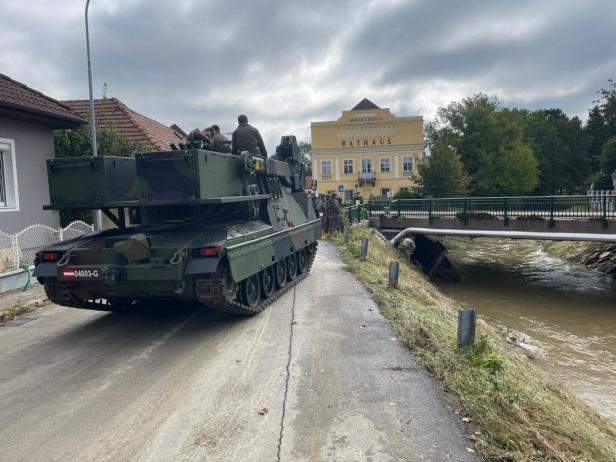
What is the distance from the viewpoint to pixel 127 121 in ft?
68.5

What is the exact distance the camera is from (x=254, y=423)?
429cm

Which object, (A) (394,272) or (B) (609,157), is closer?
(A) (394,272)

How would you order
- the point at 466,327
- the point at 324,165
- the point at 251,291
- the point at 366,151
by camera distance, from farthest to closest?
the point at 324,165, the point at 366,151, the point at 251,291, the point at 466,327

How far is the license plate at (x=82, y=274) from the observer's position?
6555 mm

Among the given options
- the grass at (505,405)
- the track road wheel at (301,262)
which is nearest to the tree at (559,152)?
the track road wheel at (301,262)

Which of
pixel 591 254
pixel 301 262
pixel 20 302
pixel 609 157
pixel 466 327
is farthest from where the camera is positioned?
pixel 609 157

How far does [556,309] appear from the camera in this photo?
15.3 metres

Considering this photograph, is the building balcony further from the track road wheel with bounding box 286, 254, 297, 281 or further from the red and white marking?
the red and white marking

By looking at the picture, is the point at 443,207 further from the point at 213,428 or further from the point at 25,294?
the point at 213,428

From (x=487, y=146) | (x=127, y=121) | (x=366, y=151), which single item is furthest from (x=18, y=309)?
(x=366, y=151)

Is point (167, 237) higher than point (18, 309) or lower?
higher

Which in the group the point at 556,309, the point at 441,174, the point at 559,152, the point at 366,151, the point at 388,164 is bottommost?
the point at 556,309

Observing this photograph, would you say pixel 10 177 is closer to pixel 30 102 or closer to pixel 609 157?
pixel 30 102

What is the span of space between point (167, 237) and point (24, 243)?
5707 millimetres
